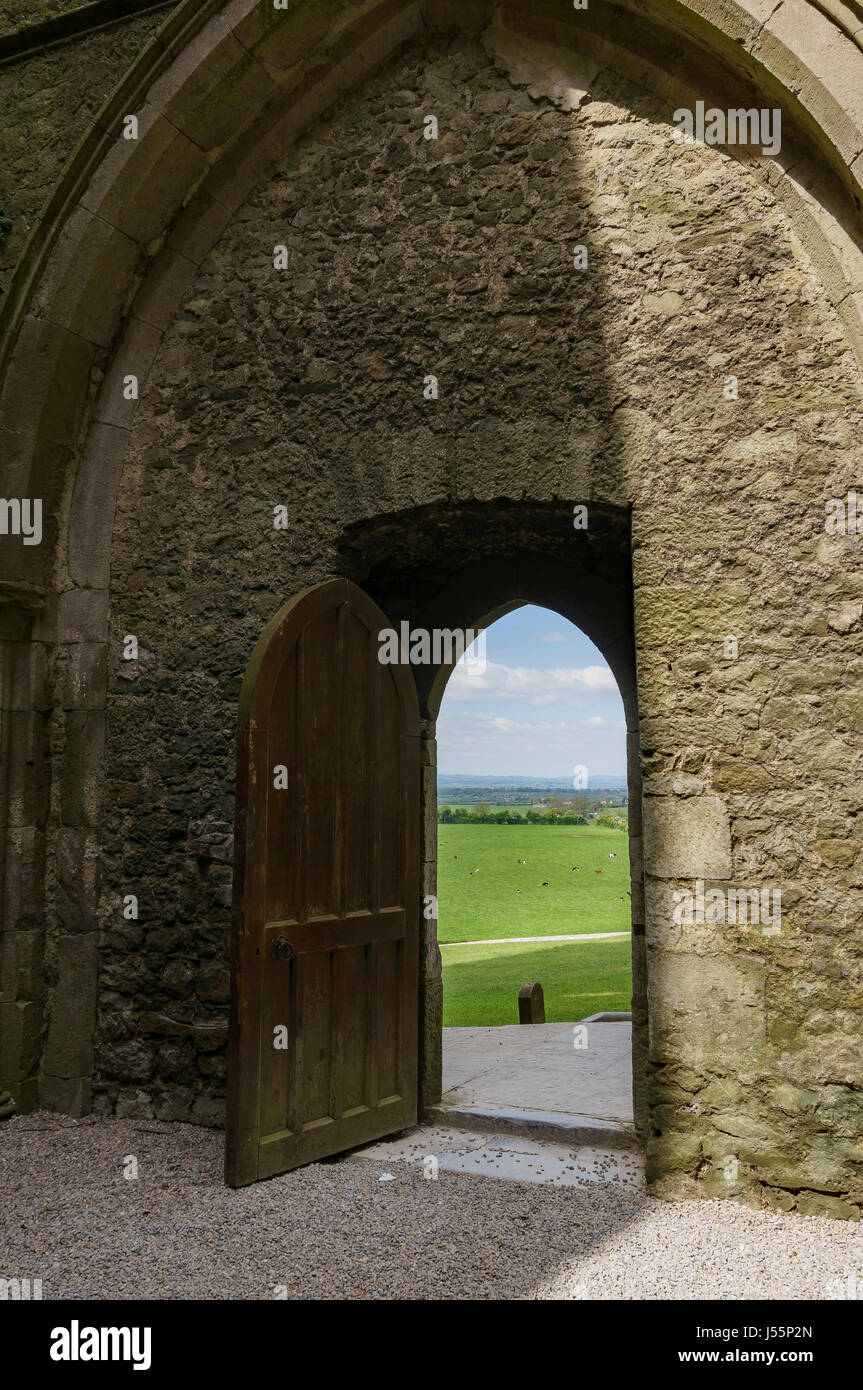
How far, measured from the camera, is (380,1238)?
2.86 metres

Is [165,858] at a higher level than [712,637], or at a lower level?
lower

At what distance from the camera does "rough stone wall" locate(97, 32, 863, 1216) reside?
3209mm

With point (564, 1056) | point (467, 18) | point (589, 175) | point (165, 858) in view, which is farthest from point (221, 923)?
point (467, 18)

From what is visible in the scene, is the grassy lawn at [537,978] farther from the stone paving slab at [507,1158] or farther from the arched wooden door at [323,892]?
the arched wooden door at [323,892]

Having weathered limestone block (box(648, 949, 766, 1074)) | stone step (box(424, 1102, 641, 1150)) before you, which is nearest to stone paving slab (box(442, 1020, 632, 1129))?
stone step (box(424, 1102, 641, 1150))

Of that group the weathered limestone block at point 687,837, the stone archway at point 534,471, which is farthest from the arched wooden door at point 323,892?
the weathered limestone block at point 687,837

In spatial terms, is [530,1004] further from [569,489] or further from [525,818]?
[525,818]

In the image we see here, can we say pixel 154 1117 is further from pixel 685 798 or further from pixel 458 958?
pixel 458 958

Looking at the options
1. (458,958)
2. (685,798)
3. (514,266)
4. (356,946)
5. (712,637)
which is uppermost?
(514,266)

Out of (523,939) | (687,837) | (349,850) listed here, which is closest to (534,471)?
(687,837)

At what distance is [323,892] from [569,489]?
72.5 inches

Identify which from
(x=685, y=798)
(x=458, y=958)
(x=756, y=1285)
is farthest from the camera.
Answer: (x=458, y=958)

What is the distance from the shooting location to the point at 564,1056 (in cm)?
582

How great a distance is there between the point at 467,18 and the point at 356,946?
4.04 metres
